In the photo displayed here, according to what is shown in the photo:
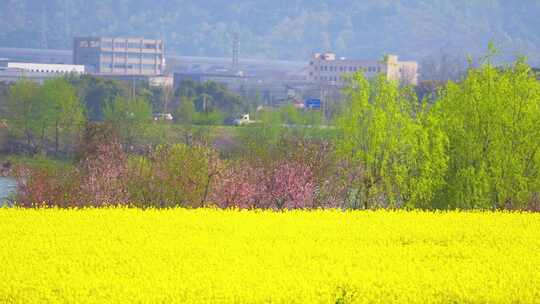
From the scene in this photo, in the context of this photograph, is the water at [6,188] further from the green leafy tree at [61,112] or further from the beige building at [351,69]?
the beige building at [351,69]

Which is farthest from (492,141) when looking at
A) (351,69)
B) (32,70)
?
(351,69)

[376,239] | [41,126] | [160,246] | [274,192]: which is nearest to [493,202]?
[274,192]

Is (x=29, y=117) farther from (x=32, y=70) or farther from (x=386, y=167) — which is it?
(x=32, y=70)

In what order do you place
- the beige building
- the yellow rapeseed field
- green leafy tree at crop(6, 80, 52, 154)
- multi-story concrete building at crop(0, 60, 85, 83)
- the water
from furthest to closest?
the beige building
multi-story concrete building at crop(0, 60, 85, 83)
green leafy tree at crop(6, 80, 52, 154)
the water
the yellow rapeseed field

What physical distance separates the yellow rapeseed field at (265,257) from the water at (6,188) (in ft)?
86.3

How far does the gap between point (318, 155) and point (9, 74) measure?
12042 centimetres

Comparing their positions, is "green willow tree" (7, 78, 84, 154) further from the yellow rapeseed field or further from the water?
the yellow rapeseed field

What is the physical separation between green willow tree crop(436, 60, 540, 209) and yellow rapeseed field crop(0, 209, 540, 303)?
877 centimetres

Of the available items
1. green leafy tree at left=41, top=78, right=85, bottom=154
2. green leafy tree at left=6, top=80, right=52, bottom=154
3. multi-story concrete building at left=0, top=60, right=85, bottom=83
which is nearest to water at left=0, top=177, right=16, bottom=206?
green leafy tree at left=41, top=78, right=85, bottom=154

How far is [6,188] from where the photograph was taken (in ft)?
192

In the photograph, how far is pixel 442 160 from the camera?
35.2 m

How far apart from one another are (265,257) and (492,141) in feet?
57.8

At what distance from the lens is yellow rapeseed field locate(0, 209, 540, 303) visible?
1639cm

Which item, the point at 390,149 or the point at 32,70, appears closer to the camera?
the point at 390,149
